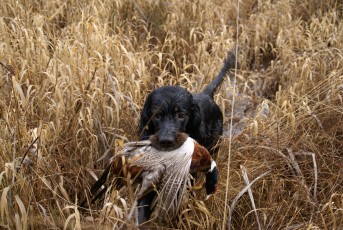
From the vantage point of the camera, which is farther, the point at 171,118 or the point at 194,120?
the point at 194,120

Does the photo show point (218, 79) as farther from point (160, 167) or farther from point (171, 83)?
point (160, 167)

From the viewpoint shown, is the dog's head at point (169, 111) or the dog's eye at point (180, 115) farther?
the dog's eye at point (180, 115)

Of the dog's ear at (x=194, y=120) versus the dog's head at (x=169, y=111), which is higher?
the dog's head at (x=169, y=111)

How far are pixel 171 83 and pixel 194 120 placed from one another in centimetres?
110

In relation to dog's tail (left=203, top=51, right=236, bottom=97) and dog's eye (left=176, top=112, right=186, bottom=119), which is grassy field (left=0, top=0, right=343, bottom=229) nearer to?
dog's tail (left=203, top=51, right=236, bottom=97)

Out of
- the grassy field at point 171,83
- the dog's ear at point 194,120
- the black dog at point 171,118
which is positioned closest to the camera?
the black dog at point 171,118

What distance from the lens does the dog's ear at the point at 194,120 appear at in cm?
260

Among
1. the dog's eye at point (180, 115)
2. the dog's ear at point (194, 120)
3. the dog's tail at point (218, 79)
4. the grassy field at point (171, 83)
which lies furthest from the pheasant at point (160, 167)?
the dog's tail at point (218, 79)

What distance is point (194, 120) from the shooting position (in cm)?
263

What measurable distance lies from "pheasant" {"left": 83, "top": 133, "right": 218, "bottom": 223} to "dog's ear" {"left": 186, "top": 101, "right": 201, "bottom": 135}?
571 mm

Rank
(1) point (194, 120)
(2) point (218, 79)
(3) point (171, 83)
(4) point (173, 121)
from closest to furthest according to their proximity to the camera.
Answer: (4) point (173, 121)
(1) point (194, 120)
(2) point (218, 79)
(3) point (171, 83)

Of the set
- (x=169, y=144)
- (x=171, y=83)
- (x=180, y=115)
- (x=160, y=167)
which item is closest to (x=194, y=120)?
(x=180, y=115)

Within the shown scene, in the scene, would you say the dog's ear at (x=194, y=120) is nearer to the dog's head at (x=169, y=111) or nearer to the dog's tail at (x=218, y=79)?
the dog's head at (x=169, y=111)

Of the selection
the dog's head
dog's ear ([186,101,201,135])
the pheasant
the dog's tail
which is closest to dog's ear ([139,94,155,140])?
the dog's head
